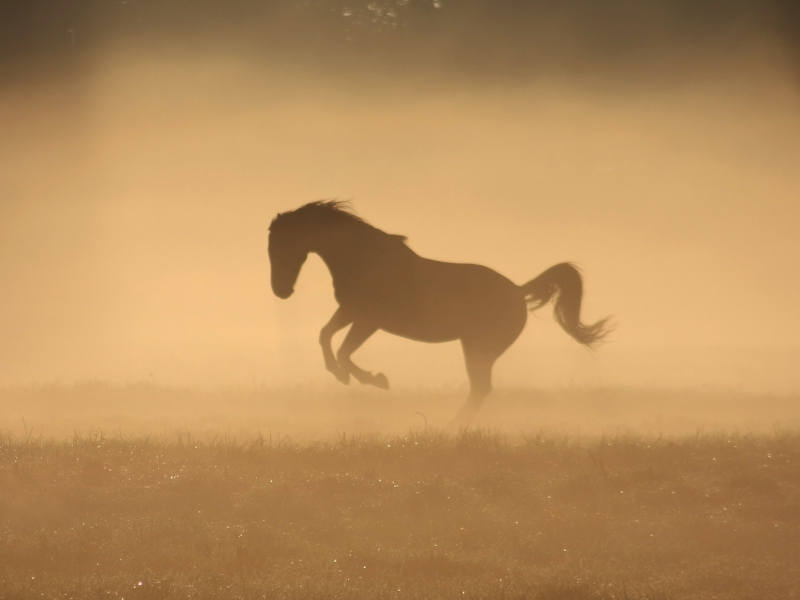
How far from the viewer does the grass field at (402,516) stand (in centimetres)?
420

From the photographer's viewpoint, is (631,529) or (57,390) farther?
(57,390)

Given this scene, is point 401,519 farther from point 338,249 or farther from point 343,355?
point 338,249

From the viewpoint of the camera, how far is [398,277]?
810cm

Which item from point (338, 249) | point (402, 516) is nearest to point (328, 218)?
point (338, 249)

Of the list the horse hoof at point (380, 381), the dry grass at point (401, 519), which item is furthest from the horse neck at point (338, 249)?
the dry grass at point (401, 519)

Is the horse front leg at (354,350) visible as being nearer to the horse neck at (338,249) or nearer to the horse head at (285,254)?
the horse neck at (338,249)

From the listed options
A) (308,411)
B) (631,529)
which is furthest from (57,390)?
(631,529)

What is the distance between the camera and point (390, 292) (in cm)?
804

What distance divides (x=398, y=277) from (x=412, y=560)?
160 inches

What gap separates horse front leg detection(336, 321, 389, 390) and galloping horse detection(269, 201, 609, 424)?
0.01m

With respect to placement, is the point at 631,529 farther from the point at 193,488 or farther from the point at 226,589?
the point at 193,488

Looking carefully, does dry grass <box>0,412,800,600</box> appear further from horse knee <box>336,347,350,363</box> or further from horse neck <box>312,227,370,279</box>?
horse neck <box>312,227,370,279</box>

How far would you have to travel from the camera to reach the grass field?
420cm

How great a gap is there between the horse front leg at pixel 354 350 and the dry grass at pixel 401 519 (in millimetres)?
1101
